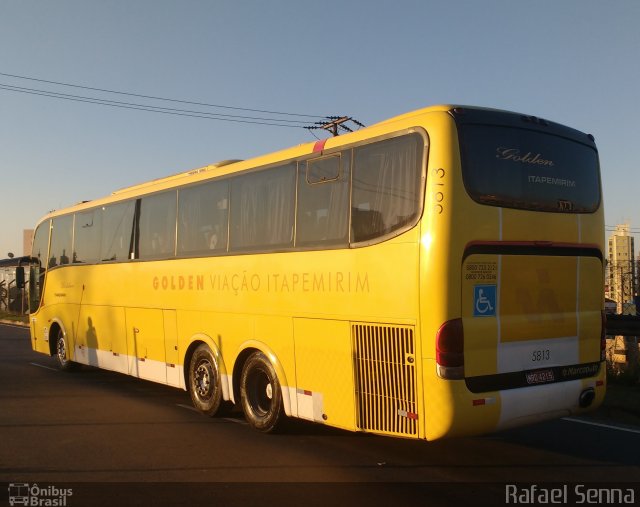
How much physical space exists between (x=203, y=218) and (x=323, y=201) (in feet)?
8.89

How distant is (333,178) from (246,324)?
2.37m

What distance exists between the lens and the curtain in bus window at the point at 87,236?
12081mm

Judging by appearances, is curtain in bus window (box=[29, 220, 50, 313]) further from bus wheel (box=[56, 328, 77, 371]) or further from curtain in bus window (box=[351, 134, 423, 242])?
curtain in bus window (box=[351, 134, 423, 242])

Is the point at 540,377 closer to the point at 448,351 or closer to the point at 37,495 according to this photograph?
the point at 448,351

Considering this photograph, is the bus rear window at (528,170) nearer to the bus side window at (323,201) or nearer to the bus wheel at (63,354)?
the bus side window at (323,201)

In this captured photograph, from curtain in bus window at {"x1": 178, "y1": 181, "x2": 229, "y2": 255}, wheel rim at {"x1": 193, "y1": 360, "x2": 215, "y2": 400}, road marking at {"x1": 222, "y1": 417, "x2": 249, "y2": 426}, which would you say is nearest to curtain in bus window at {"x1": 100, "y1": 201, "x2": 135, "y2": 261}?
curtain in bus window at {"x1": 178, "y1": 181, "x2": 229, "y2": 255}

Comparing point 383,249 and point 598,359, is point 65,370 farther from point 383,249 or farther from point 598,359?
point 598,359

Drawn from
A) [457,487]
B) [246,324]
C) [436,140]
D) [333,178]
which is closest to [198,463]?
[246,324]

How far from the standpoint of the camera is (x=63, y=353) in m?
13.6

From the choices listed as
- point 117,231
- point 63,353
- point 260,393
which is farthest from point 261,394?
point 63,353

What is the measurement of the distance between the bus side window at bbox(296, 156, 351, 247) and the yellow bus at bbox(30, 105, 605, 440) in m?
0.02

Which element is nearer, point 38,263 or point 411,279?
point 411,279

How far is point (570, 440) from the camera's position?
757 centimetres

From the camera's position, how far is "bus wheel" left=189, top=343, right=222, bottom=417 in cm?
873
